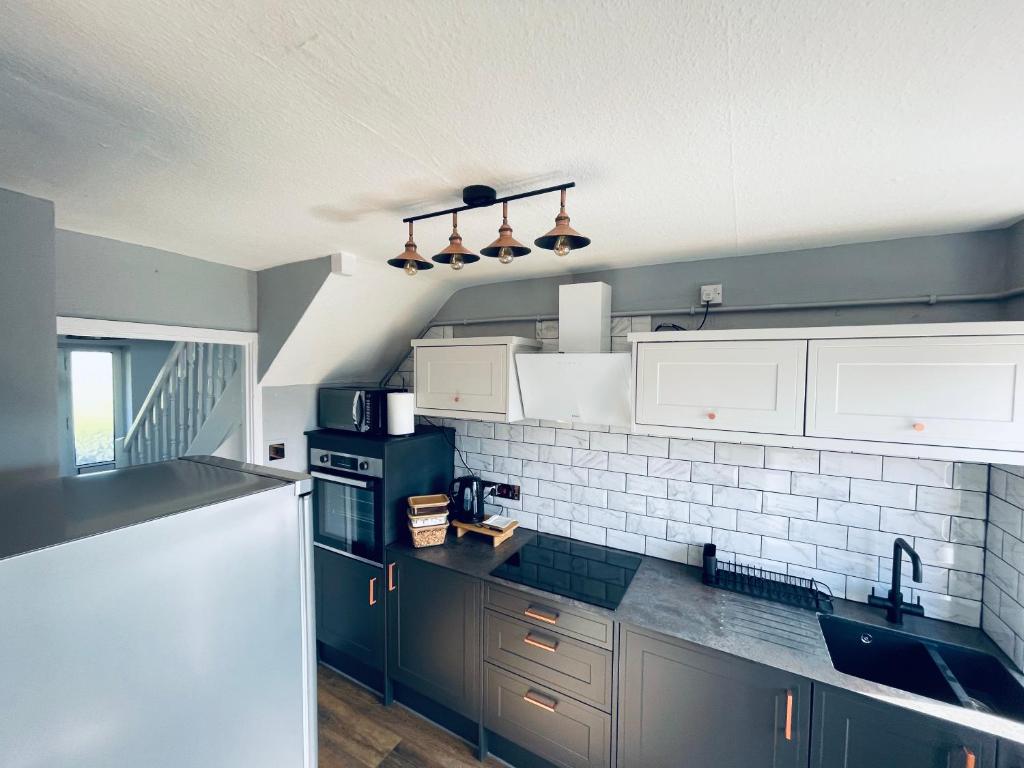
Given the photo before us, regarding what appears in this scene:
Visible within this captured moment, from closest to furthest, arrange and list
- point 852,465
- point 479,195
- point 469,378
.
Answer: point 479,195
point 852,465
point 469,378

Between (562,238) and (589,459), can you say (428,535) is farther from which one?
(562,238)

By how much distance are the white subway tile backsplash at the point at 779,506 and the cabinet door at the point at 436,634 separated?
0.66 metres

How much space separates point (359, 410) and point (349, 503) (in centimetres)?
56

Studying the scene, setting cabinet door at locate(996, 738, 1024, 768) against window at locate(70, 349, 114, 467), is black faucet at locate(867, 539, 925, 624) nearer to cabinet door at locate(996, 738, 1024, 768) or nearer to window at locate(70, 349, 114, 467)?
cabinet door at locate(996, 738, 1024, 768)

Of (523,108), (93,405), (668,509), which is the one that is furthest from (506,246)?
(93,405)

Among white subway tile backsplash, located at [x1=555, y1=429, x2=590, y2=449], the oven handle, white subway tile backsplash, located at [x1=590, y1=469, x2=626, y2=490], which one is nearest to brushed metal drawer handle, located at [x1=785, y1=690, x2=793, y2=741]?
white subway tile backsplash, located at [x1=590, y1=469, x2=626, y2=490]

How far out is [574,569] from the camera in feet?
6.92

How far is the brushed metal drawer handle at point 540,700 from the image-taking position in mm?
1857

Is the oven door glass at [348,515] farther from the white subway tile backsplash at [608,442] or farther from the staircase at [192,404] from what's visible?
the white subway tile backsplash at [608,442]

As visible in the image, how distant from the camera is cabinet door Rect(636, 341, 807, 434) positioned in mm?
1634

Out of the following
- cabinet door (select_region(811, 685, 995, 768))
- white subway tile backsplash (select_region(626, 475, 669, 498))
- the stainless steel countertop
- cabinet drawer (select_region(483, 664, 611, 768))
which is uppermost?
the stainless steel countertop

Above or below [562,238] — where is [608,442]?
below

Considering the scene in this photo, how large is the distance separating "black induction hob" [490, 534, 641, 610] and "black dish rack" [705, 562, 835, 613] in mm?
397

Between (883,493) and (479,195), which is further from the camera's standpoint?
(883,493)
